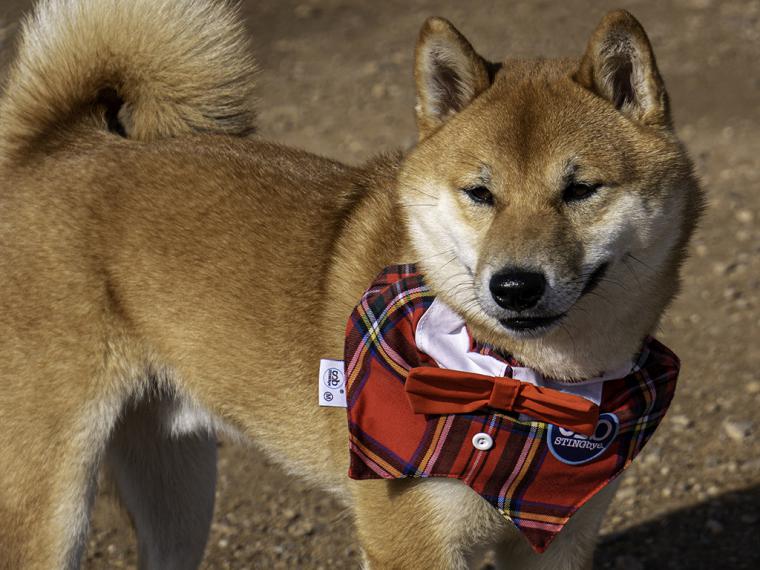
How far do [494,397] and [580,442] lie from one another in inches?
10.2

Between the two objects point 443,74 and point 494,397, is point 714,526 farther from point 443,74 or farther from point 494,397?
point 443,74

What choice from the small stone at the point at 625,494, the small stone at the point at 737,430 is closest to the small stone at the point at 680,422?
the small stone at the point at 737,430

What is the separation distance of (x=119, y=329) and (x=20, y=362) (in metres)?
0.28

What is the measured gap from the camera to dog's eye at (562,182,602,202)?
2684 mm

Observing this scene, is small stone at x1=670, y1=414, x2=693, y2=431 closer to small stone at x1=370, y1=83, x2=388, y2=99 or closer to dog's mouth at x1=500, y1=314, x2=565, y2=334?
dog's mouth at x1=500, y1=314, x2=565, y2=334

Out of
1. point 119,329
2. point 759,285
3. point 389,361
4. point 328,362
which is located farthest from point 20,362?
point 759,285

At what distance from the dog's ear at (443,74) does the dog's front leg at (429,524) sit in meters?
0.93

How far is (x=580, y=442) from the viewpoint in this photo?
A: 9.29 ft

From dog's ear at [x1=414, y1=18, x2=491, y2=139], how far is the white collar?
50 cm

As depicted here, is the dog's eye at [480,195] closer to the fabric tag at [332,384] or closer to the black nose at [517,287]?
the black nose at [517,287]

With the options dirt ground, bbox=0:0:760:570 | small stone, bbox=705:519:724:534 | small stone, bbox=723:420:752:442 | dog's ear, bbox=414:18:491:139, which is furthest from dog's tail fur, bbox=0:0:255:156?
small stone, bbox=723:420:752:442

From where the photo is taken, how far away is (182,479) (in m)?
3.73

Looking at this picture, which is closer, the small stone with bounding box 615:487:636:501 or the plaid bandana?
the plaid bandana

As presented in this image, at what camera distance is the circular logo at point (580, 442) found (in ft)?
9.23
